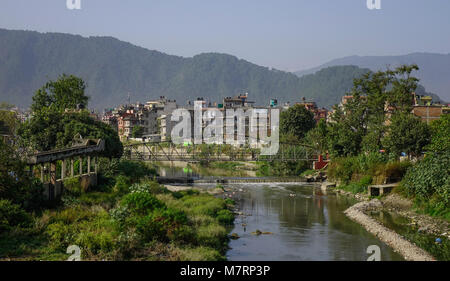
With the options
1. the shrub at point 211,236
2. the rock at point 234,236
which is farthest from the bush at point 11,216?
the rock at point 234,236

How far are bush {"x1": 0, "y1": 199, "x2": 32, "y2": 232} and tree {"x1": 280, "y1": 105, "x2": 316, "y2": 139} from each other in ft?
185

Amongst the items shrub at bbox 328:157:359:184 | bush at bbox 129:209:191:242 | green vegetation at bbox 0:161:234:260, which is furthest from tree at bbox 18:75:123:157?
bush at bbox 129:209:191:242

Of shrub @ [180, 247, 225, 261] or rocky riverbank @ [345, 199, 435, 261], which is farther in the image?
rocky riverbank @ [345, 199, 435, 261]

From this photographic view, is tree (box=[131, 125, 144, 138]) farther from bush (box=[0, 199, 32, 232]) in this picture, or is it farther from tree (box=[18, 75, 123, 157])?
bush (box=[0, 199, 32, 232])

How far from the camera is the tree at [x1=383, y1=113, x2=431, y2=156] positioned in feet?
133

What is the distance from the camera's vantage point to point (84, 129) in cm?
4094

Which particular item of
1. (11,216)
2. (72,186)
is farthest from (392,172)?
(11,216)

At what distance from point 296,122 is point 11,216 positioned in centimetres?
5813

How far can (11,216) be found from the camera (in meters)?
19.0

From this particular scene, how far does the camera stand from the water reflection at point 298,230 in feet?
71.5

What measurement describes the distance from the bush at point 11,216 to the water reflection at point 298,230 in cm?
775
